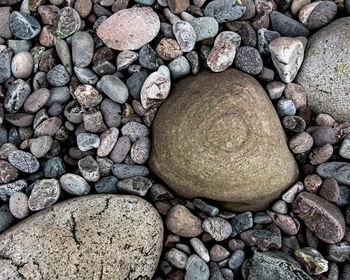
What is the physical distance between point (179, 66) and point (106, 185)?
A: 983mm

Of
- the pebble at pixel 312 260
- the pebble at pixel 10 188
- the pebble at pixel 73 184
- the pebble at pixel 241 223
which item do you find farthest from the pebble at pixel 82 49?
the pebble at pixel 312 260

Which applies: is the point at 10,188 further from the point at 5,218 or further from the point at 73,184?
the point at 73,184

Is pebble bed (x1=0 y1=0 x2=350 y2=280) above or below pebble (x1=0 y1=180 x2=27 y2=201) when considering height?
above

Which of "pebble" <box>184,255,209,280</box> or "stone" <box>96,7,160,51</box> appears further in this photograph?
"stone" <box>96,7,160,51</box>

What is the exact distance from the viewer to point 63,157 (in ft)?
7.98

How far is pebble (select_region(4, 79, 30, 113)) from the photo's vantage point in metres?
2.37

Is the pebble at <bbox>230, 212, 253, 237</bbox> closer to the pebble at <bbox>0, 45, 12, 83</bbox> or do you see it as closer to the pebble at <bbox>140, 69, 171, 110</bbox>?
the pebble at <bbox>140, 69, 171, 110</bbox>

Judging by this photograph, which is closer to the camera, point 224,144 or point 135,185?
point 224,144

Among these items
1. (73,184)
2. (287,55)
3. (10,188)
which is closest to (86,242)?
Answer: (73,184)

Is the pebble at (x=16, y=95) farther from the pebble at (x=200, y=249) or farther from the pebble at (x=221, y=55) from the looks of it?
the pebble at (x=200, y=249)

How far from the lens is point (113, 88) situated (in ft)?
7.66

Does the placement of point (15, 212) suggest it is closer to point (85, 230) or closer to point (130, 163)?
point (85, 230)

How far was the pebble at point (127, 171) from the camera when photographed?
2375mm

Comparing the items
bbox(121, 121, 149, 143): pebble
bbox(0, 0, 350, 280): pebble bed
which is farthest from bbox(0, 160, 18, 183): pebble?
bbox(121, 121, 149, 143): pebble
